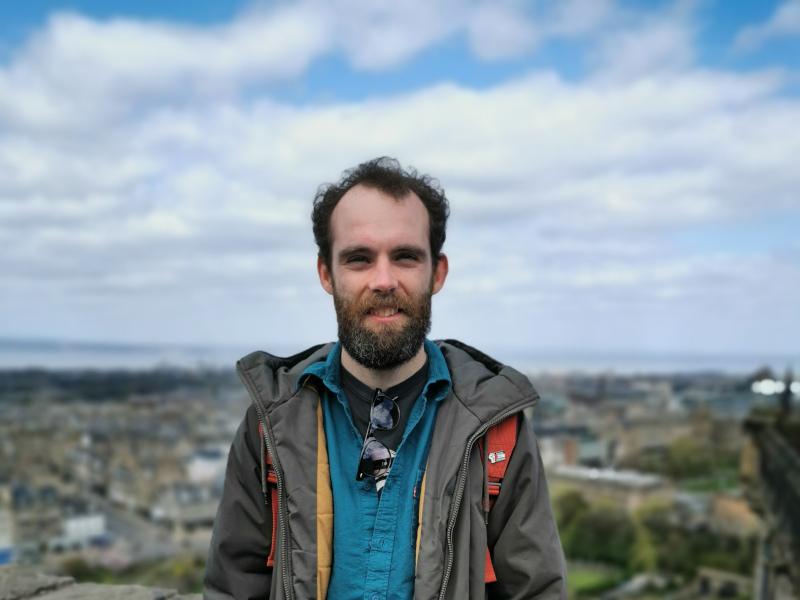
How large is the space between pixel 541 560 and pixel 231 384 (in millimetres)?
71531

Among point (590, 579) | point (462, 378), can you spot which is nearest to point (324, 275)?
point (462, 378)

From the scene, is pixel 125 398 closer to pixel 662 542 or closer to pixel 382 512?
pixel 662 542

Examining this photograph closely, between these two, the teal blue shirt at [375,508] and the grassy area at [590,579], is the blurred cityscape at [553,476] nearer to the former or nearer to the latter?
the grassy area at [590,579]

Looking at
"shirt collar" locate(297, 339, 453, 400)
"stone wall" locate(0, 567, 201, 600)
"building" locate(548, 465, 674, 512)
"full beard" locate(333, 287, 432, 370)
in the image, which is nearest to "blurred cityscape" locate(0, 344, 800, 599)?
"building" locate(548, 465, 674, 512)

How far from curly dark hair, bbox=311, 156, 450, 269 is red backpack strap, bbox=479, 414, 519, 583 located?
1.85 feet

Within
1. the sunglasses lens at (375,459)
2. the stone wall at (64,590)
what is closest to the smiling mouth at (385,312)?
the sunglasses lens at (375,459)

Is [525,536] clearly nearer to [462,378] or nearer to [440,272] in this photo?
[462,378]

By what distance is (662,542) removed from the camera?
3553cm

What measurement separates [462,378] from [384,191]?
61 centimetres

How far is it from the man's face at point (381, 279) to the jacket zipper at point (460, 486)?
0.99 feet

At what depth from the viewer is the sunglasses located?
77.7 inches

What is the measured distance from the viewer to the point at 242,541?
2.02 m

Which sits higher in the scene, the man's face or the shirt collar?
the man's face

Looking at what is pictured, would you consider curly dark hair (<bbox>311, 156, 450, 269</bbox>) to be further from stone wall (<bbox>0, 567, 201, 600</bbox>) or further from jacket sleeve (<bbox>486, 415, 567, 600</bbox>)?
stone wall (<bbox>0, 567, 201, 600</bbox>)
